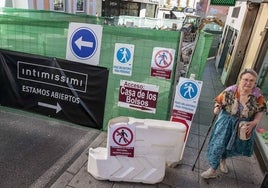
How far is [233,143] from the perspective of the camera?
3.03 metres

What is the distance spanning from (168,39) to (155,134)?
1455 mm

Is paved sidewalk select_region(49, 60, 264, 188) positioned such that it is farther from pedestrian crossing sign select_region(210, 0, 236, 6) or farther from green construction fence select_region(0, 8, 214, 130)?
pedestrian crossing sign select_region(210, 0, 236, 6)

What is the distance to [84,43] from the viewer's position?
12.2ft

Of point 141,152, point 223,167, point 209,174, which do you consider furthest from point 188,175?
point 141,152

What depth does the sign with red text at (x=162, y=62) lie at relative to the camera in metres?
3.37

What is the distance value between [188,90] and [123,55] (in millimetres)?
1207

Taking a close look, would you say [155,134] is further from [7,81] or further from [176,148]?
[7,81]

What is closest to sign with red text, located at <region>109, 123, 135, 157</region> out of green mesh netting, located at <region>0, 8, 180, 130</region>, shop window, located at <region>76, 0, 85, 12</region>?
green mesh netting, located at <region>0, 8, 180, 130</region>

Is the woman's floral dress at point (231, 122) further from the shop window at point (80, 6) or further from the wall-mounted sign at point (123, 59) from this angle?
the shop window at point (80, 6)

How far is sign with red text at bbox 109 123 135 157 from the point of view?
2797mm

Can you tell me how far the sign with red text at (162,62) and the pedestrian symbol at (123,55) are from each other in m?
0.42

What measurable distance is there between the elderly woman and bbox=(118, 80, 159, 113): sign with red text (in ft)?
3.32

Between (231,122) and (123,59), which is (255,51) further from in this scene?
(123,59)

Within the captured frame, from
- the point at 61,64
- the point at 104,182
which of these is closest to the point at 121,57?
the point at 61,64
